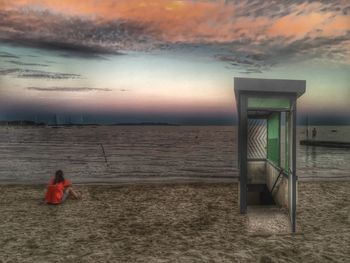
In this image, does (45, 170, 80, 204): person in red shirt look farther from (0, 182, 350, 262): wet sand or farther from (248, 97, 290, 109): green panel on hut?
(248, 97, 290, 109): green panel on hut

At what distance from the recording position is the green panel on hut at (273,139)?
1057 centimetres

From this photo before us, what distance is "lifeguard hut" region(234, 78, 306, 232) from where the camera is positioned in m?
7.30

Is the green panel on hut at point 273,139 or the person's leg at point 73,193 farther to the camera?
the person's leg at point 73,193

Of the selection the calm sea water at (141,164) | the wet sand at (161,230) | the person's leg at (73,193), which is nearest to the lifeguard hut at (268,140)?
the wet sand at (161,230)

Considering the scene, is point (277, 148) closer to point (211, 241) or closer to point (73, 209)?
point (211, 241)

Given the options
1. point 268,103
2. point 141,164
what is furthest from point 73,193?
point 141,164

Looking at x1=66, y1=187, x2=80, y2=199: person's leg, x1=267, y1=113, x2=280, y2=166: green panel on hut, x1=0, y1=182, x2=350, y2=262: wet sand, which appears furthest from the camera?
x1=66, y1=187, x2=80, y2=199: person's leg

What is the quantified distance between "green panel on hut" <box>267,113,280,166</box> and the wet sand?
1693 mm

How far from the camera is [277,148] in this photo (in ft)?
35.0

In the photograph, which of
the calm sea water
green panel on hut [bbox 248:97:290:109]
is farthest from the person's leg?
the calm sea water

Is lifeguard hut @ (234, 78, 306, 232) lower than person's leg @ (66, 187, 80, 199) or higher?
higher

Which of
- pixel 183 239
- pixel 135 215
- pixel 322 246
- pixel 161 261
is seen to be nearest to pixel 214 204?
pixel 135 215

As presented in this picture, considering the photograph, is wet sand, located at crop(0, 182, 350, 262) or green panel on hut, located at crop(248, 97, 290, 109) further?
green panel on hut, located at crop(248, 97, 290, 109)

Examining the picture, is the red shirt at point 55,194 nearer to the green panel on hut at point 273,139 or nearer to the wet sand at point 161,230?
the wet sand at point 161,230
